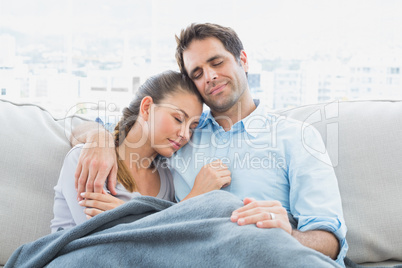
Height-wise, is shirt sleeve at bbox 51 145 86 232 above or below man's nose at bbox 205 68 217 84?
below

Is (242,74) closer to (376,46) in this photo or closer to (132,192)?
(132,192)

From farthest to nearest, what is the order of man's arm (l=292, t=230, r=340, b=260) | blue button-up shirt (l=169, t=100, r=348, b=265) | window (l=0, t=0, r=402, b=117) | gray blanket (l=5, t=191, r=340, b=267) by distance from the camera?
window (l=0, t=0, r=402, b=117)
blue button-up shirt (l=169, t=100, r=348, b=265)
man's arm (l=292, t=230, r=340, b=260)
gray blanket (l=5, t=191, r=340, b=267)

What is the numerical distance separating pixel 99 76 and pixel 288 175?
139 inches

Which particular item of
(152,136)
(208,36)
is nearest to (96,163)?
(152,136)

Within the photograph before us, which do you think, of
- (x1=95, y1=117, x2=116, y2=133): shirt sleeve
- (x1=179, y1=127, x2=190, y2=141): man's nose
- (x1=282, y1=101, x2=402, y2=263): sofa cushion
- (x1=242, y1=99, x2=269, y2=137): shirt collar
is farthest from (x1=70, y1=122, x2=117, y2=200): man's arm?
(x1=282, y1=101, x2=402, y2=263): sofa cushion

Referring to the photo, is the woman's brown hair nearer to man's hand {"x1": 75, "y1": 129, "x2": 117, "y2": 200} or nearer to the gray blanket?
man's hand {"x1": 75, "y1": 129, "x2": 117, "y2": 200}

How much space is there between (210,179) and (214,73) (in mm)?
432

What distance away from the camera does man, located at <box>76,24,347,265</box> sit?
1361 millimetres

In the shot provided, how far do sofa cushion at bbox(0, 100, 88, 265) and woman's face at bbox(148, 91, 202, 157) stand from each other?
342 mm

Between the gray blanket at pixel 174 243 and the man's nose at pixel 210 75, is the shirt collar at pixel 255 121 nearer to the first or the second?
the man's nose at pixel 210 75

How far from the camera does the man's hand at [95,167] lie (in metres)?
1.42

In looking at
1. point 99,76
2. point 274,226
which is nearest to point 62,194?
point 274,226

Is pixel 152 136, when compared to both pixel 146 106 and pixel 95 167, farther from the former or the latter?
pixel 95 167

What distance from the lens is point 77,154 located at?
152cm
